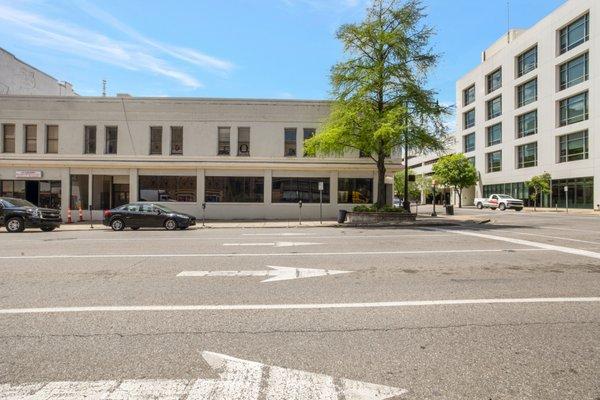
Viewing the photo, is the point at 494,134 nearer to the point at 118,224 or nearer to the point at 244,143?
the point at 244,143

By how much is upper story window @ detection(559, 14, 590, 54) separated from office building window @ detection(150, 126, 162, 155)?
41.4 m

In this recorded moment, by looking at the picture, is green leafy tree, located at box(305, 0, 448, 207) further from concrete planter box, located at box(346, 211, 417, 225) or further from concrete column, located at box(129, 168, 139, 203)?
concrete column, located at box(129, 168, 139, 203)

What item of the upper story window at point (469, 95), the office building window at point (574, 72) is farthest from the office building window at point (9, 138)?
the upper story window at point (469, 95)

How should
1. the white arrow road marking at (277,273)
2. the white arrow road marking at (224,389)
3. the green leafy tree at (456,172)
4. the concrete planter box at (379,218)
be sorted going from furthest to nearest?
the green leafy tree at (456,172)
the concrete planter box at (379,218)
the white arrow road marking at (277,273)
the white arrow road marking at (224,389)

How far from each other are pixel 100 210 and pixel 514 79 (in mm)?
50683

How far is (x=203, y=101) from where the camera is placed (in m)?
28.4

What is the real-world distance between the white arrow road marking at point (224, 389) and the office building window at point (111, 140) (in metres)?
27.4

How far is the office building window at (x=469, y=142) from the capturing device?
67.3m

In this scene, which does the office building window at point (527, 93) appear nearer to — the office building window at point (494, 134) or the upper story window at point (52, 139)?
the office building window at point (494, 134)

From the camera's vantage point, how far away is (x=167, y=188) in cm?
2834

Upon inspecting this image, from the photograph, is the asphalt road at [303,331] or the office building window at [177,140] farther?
the office building window at [177,140]

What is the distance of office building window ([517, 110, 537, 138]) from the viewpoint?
50844mm

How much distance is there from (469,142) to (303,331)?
70343 millimetres

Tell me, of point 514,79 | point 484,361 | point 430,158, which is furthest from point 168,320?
point 430,158
